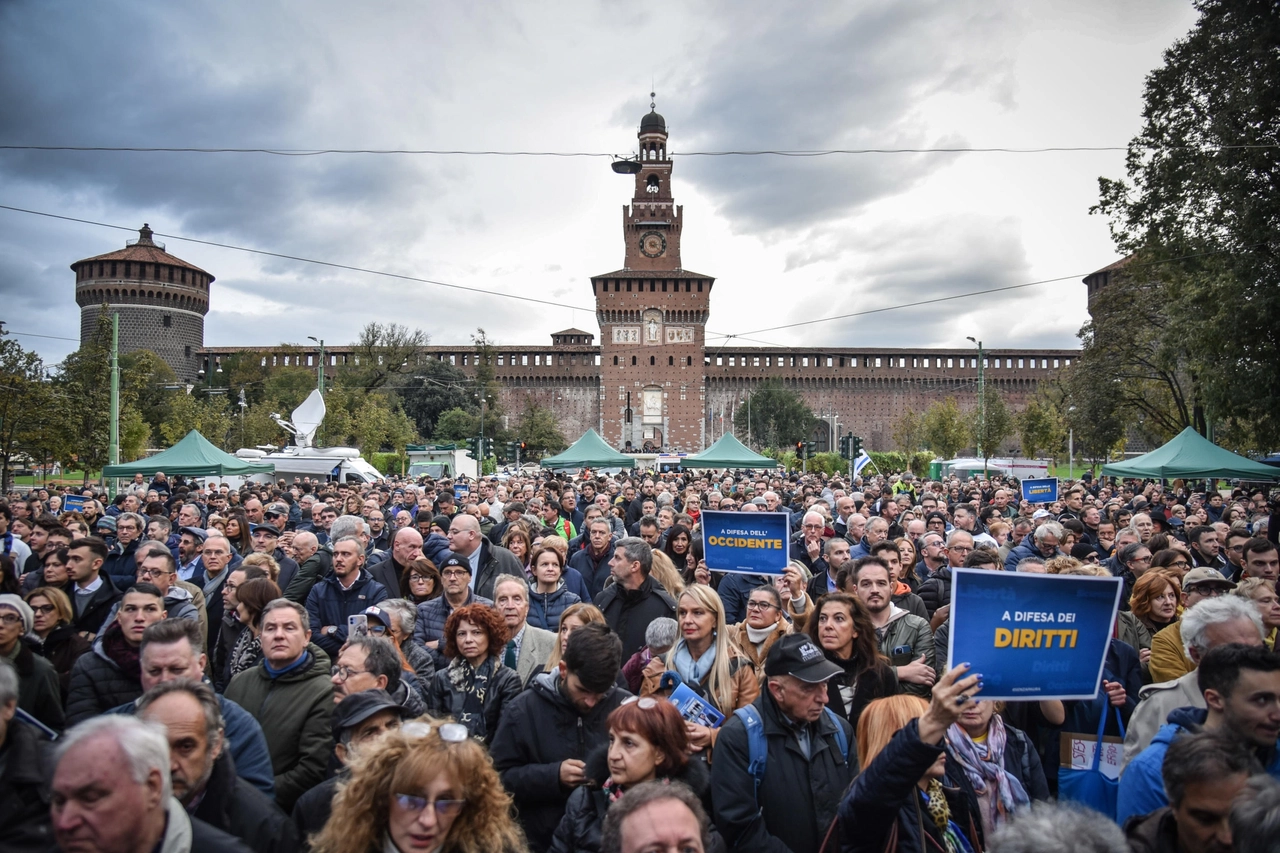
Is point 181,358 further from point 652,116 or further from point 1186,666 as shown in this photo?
point 1186,666

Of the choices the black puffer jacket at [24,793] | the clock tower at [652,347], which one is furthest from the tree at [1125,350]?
the clock tower at [652,347]

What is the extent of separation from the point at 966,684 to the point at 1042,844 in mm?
584

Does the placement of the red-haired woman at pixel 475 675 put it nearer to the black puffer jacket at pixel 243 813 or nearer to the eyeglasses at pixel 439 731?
the black puffer jacket at pixel 243 813

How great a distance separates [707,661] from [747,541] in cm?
251

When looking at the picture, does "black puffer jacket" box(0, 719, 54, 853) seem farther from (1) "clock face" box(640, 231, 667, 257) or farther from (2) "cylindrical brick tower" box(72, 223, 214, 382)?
(2) "cylindrical brick tower" box(72, 223, 214, 382)

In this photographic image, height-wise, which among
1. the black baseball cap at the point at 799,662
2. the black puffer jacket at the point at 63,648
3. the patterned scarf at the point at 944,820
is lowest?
the patterned scarf at the point at 944,820

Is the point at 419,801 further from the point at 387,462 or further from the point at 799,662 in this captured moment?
the point at 387,462

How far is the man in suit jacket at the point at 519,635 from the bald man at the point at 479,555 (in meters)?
2.02

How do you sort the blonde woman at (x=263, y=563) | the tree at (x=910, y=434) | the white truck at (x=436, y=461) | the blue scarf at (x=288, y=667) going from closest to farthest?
the blue scarf at (x=288, y=667) < the blonde woman at (x=263, y=563) < the white truck at (x=436, y=461) < the tree at (x=910, y=434)

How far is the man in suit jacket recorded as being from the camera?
4.54m

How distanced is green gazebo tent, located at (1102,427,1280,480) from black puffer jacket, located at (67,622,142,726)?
16781 mm

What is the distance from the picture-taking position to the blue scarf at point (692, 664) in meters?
4.02


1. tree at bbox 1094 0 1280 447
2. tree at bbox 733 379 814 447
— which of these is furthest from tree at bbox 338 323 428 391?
tree at bbox 1094 0 1280 447

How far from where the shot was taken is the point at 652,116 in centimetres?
7312
